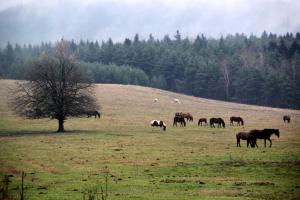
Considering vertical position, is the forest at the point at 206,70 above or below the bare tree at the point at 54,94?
above

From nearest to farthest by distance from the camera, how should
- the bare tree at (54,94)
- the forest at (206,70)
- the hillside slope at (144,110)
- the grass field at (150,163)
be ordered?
1. the grass field at (150,163)
2. the bare tree at (54,94)
3. the hillside slope at (144,110)
4. the forest at (206,70)

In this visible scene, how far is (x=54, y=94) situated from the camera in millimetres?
53469

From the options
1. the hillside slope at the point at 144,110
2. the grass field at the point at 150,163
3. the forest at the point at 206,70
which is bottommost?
the grass field at the point at 150,163

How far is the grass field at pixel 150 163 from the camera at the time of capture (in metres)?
22.0

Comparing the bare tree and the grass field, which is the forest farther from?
the grass field

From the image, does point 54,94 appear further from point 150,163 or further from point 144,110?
point 144,110

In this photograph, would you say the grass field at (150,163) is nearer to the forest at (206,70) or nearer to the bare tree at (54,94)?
the bare tree at (54,94)

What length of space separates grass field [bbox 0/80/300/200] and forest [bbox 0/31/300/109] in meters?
69.9

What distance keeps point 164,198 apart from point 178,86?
126 meters

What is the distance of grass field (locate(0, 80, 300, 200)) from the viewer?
21969 mm

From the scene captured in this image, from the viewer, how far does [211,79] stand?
5300 inches

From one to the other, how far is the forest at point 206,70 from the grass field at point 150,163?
69.9 metres

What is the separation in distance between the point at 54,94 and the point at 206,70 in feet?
286

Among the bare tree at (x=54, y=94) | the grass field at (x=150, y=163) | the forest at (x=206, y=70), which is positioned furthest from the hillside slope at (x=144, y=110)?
the forest at (x=206, y=70)
